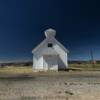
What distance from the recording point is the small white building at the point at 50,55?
71062 millimetres

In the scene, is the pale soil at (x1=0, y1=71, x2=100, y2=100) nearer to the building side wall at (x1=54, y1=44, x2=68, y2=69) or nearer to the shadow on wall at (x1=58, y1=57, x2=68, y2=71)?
the shadow on wall at (x1=58, y1=57, x2=68, y2=71)

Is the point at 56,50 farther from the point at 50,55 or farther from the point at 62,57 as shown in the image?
the point at 62,57

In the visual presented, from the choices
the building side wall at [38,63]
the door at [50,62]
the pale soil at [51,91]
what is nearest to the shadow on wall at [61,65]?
the door at [50,62]

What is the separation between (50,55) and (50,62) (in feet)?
3.67

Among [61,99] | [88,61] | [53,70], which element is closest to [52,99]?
[61,99]

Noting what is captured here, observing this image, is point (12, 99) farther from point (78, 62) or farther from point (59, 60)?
point (78, 62)

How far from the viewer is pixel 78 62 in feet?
375

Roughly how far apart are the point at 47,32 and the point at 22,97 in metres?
49.8

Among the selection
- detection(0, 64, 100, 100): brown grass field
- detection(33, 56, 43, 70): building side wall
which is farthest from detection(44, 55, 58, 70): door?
detection(0, 64, 100, 100): brown grass field

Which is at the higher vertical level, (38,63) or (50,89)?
(38,63)

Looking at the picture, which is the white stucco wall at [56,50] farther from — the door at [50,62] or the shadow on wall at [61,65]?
the door at [50,62]

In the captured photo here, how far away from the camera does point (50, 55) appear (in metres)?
71.2

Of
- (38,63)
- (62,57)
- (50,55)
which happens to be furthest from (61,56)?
(38,63)

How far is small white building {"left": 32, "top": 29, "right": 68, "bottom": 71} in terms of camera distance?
2798 inches
